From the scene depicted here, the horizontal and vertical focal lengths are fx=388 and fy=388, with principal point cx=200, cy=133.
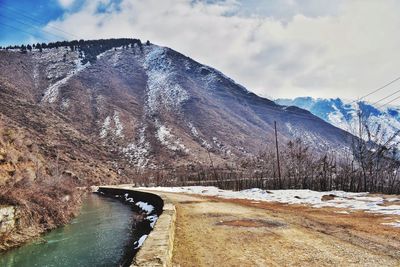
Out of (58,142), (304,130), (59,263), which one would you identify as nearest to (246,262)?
(59,263)

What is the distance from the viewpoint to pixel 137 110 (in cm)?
12888

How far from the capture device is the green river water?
45.5 ft

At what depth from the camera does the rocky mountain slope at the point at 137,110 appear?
94.6m

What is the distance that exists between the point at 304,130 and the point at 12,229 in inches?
6748

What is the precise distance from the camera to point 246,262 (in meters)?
7.73

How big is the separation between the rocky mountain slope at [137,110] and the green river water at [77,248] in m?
56.6

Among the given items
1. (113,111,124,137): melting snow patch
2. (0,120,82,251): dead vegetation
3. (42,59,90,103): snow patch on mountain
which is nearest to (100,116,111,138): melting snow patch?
(113,111,124,137): melting snow patch

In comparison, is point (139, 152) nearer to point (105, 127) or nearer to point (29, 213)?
point (105, 127)

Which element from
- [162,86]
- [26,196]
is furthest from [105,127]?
[26,196]

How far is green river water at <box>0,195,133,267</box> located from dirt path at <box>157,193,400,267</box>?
3.59 metres

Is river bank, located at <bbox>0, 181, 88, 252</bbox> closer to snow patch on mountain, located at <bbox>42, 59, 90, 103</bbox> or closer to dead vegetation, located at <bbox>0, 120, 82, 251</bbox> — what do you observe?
dead vegetation, located at <bbox>0, 120, 82, 251</bbox>

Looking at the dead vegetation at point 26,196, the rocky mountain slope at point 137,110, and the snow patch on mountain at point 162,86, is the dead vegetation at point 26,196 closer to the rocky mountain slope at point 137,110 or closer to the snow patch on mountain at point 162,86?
the rocky mountain slope at point 137,110

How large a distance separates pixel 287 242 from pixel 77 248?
1020 cm

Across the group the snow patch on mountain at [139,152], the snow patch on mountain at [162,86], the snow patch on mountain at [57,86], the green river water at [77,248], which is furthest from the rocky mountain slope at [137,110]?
the green river water at [77,248]
